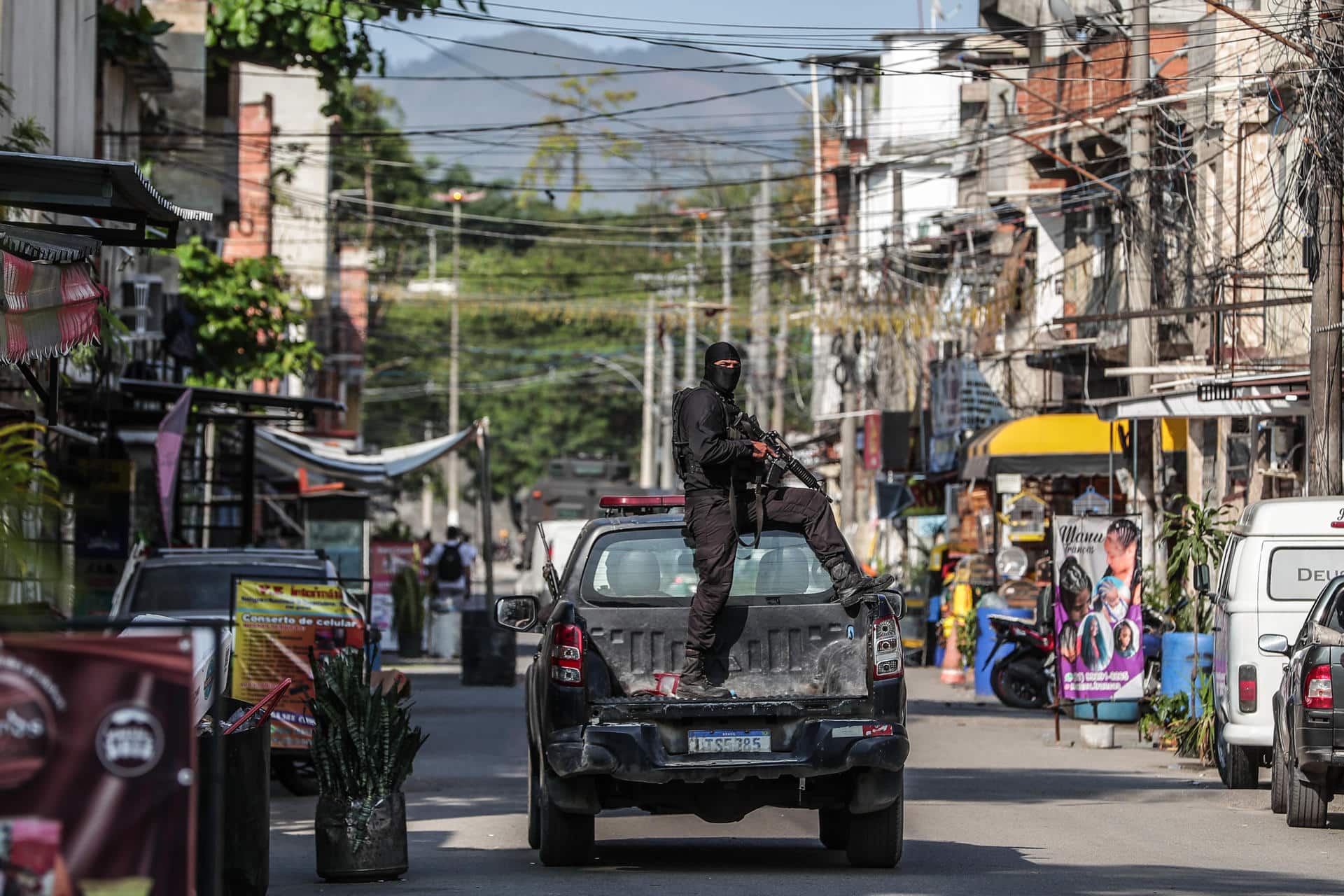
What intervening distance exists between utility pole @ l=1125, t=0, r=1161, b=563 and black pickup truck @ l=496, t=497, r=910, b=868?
1309cm

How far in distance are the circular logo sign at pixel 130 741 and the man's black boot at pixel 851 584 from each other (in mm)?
5906

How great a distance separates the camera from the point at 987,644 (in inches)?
981

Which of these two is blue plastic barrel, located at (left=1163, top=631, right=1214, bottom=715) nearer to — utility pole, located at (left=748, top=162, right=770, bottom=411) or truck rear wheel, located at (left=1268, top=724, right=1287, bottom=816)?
truck rear wheel, located at (left=1268, top=724, right=1287, bottom=816)

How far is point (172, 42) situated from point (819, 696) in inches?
828

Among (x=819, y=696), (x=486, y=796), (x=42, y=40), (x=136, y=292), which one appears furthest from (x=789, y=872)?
(x=136, y=292)

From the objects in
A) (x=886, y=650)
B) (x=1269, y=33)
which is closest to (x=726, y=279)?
(x=1269, y=33)

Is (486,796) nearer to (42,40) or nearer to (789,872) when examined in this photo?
(789,872)

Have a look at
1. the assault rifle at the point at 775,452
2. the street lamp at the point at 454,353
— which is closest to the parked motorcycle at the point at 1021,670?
the assault rifle at the point at 775,452

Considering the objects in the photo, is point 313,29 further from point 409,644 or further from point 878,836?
point 878,836

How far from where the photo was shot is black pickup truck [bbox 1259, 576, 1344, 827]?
12.3 metres

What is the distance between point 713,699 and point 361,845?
6.32 feet

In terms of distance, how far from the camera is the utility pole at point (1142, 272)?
79.7 feet

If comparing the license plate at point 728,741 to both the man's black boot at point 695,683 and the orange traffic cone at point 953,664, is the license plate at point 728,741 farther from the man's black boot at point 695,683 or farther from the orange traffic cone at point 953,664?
the orange traffic cone at point 953,664

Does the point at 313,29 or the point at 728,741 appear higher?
the point at 313,29
